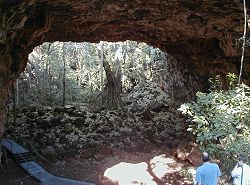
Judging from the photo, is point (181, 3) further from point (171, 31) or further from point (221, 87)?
point (221, 87)

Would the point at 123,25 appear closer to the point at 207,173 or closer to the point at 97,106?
the point at 207,173

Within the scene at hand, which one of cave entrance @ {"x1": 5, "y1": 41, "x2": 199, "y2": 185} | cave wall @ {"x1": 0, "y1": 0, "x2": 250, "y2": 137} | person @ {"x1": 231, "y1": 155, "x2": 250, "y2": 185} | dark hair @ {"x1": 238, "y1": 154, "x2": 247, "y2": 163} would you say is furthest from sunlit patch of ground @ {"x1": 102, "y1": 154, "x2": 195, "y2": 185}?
cave wall @ {"x1": 0, "y1": 0, "x2": 250, "y2": 137}

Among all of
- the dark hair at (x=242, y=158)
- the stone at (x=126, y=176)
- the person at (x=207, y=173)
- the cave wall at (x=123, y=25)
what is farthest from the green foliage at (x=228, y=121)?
the cave wall at (x=123, y=25)

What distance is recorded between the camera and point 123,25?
11422mm

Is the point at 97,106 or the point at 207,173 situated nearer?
the point at 207,173

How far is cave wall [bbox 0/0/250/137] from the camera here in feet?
28.8

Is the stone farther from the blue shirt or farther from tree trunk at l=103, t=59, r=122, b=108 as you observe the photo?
tree trunk at l=103, t=59, r=122, b=108

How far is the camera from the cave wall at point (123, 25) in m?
8.77

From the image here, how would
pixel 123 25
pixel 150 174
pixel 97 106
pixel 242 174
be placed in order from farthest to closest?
1. pixel 97 106
2. pixel 123 25
3. pixel 150 174
4. pixel 242 174

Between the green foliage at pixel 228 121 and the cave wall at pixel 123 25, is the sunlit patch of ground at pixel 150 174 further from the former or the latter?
the cave wall at pixel 123 25

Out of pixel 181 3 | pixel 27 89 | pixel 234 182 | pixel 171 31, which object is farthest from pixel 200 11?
pixel 27 89

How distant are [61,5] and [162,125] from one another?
8.67 m

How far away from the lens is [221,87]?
37.8 ft

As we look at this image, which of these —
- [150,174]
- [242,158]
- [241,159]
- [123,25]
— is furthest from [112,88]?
[241,159]
